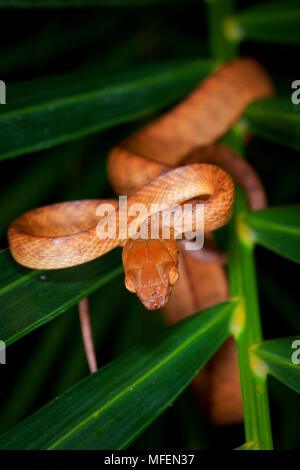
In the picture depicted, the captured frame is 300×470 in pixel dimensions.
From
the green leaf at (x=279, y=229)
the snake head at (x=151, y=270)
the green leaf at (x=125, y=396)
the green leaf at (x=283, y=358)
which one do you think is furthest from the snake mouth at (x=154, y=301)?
the green leaf at (x=279, y=229)

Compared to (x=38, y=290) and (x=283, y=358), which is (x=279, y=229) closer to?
(x=283, y=358)

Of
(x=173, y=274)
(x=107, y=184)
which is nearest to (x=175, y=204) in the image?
(x=173, y=274)

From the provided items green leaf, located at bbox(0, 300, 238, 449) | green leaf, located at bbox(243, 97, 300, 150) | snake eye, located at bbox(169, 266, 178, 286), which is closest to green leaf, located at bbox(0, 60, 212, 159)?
green leaf, located at bbox(243, 97, 300, 150)

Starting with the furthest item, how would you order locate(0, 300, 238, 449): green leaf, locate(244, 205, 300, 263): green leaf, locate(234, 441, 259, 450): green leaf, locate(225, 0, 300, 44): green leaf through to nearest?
locate(225, 0, 300, 44): green leaf, locate(244, 205, 300, 263): green leaf, locate(234, 441, 259, 450): green leaf, locate(0, 300, 238, 449): green leaf

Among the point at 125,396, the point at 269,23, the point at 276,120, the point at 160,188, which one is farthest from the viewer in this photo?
the point at 269,23

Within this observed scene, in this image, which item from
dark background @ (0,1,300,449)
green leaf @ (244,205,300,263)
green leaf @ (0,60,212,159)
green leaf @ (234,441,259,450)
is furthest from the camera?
dark background @ (0,1,300,449)

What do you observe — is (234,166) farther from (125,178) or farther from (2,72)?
(2,72)

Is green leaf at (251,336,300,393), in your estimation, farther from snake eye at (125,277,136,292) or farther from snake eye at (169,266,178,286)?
snake eye at (125,277,136,292)

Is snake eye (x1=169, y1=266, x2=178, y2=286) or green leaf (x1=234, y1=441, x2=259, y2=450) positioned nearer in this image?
green leaf (x1=234, y1=441, x2=259, y2=450)
